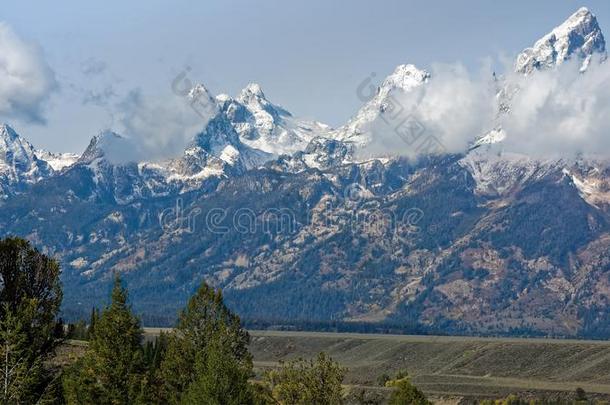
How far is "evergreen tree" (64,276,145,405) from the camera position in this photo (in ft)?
263

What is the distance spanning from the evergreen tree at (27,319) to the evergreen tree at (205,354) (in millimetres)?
11049

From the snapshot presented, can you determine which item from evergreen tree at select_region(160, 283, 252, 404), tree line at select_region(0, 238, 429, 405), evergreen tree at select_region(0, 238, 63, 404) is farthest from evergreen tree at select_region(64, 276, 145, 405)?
evergreen tree at select_region(160, 283, 252, 404)

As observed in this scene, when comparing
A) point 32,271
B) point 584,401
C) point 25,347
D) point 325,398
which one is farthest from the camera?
point 584,401


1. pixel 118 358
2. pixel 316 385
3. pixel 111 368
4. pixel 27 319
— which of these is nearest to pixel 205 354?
pixel 316 385

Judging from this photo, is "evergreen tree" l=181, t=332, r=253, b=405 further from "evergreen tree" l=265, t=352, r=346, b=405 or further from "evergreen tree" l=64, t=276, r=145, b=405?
"evergreen tree" l=265, t=352, r=346, b=405

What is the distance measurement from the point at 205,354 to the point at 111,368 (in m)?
14.4

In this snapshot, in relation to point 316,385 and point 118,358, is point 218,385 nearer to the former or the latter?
point 118,358

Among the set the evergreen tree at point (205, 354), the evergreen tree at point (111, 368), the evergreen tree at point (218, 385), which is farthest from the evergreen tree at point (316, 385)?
the evergreen tree at point (111, 368)

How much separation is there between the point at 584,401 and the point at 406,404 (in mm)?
86712

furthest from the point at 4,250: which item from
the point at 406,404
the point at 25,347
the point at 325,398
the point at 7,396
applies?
the point at 406,404

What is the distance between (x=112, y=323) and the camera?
271 feet

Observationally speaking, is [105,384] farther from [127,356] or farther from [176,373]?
[176,373]

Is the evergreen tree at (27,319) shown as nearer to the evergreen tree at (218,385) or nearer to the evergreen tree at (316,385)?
the evergreen tree at (218,385)

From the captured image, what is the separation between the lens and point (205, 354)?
94.0 meters
